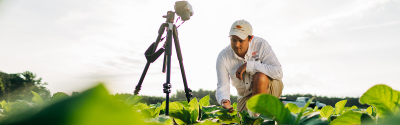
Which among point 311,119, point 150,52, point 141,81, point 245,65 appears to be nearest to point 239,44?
point 245,65

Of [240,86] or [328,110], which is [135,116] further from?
[240,86]

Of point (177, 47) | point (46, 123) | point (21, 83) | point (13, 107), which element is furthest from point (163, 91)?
point (21, 83)

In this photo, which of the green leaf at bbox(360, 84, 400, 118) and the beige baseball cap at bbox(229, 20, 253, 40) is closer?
the green leaf at bbox(360, 84, 400, 118)

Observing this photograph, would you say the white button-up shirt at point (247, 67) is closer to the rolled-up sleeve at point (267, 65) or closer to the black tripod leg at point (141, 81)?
the rolled-up sleeve at point (267, 65)

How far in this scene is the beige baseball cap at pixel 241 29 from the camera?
2.45 metres

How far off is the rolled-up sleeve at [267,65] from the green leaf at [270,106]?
1696mm

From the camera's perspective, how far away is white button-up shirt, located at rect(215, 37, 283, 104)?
7.93ft

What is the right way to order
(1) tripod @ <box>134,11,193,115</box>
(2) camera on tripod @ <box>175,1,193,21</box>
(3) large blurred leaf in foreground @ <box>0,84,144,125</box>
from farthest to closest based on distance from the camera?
(2) camera on tripod @ <box>175,1,193,21</box>
(1) tripod @ <box>134,11,193,115</box>
(3) large blurred leaf in foreground @ <box>0,84,144,125</box>

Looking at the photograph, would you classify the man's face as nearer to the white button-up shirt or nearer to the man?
the man

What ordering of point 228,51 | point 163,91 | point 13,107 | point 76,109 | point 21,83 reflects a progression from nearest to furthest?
point 76,109, point 13,107, point 163,91, point 228,51, point 21,83

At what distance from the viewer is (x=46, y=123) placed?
0.30 metres

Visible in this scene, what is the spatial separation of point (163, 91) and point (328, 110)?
126 cm

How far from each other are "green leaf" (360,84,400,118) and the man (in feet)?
4.88

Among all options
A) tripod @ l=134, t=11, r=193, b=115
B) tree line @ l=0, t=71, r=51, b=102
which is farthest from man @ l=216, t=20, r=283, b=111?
tree line @ l=0, t=71, r=51, b=102
